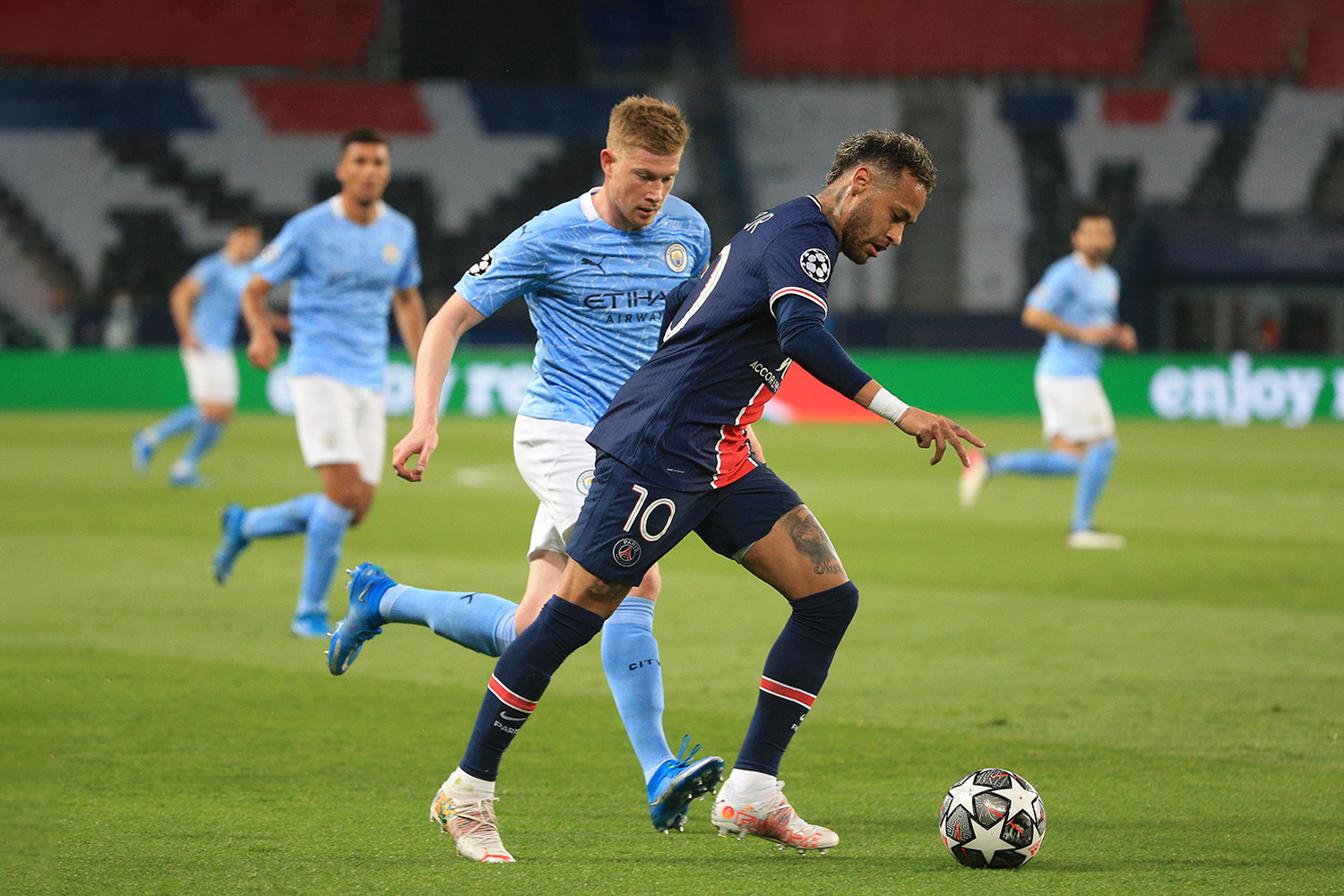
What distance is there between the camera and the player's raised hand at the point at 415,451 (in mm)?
4324

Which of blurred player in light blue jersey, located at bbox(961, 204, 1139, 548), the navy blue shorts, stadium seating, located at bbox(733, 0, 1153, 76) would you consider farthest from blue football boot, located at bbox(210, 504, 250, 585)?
stadium seating, located at bbox(733, 0, 1153, 76)

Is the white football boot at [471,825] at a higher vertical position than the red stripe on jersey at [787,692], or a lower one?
lower

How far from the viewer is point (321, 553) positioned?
25.1ft

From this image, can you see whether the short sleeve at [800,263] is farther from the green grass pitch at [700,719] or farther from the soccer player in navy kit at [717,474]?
the green grass pitch at [700,719]

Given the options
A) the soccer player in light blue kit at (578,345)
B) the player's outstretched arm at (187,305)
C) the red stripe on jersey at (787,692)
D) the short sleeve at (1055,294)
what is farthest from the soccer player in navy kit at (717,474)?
the player's outstretched arm at (187,305)

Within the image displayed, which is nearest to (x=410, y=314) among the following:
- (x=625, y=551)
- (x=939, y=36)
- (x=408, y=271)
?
(x=408, y=271)

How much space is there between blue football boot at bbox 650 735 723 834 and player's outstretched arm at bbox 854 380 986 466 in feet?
3.41

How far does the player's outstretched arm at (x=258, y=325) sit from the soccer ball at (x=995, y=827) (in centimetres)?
450

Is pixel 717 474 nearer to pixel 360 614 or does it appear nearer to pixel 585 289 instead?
pixel 585 289

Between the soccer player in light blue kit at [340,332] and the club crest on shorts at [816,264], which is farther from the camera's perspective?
the soccer player in light blue kit at [340,332]

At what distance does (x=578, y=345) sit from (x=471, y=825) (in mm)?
1546

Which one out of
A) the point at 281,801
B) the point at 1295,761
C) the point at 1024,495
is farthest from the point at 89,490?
the point at 1295,761

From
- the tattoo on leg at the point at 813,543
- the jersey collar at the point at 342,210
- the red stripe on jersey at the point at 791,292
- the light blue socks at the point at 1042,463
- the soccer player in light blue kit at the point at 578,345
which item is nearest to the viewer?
the red stripe on jersey at the point at 791,292

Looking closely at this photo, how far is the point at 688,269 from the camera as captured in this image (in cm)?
508
